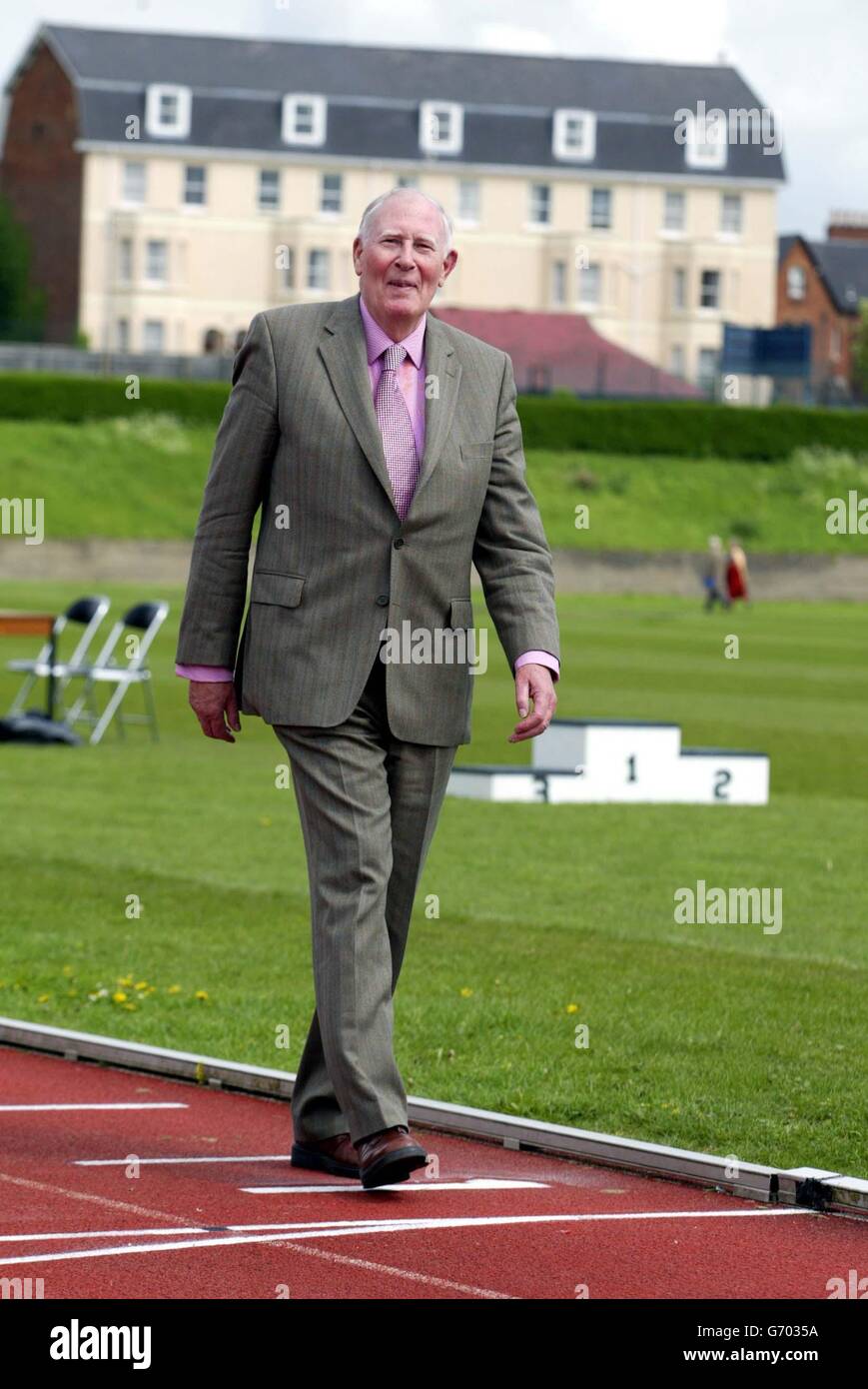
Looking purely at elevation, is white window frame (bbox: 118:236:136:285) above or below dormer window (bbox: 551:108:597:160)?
below

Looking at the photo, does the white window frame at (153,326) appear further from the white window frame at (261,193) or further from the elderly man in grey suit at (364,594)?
the elderly man in grey suit at (364,594)

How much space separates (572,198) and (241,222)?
42.7 ft

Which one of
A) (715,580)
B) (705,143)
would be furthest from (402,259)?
(705,143)

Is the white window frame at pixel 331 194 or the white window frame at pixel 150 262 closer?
the white window frame at pixel 150 262

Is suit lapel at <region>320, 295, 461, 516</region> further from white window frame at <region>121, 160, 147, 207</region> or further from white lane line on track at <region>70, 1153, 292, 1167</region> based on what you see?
white window frame at <region>121, 160, 147, 207</region>

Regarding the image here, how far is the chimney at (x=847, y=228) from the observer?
13112cm

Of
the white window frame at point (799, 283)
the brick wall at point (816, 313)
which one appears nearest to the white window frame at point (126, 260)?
the brick wall at point (816, 313)

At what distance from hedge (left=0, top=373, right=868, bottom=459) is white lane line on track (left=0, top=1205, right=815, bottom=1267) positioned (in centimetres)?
5856

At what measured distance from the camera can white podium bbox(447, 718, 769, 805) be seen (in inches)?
711

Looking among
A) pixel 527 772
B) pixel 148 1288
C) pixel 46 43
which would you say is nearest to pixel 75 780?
pixel 527 772

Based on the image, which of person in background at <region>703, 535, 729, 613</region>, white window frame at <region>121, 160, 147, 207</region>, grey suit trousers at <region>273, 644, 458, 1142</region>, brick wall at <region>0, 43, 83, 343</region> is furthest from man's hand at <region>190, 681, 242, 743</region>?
white window frame at <region>121, 160, 147, 207</region>

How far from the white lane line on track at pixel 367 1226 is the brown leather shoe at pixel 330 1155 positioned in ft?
0.63
